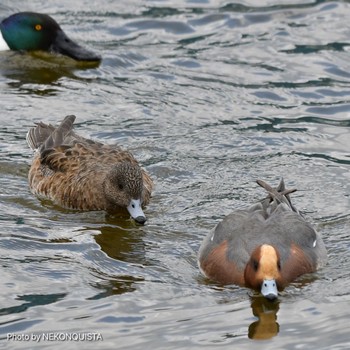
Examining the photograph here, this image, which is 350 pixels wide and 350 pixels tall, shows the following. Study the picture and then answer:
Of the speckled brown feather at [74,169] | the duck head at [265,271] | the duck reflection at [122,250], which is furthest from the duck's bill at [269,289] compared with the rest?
the speckled brown feather at [74,169]

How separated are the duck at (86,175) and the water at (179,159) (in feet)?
0.55

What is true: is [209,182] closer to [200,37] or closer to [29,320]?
[29,320]

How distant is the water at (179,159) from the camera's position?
7.95m

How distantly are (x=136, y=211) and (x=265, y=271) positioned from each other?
1.87 m

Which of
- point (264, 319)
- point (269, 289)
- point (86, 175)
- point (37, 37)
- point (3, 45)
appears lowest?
point (264, 319)

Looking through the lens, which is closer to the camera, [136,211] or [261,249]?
[261,249]

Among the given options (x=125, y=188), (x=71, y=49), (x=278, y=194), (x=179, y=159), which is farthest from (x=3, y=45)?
(x=278, y=194)

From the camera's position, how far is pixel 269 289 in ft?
26.7

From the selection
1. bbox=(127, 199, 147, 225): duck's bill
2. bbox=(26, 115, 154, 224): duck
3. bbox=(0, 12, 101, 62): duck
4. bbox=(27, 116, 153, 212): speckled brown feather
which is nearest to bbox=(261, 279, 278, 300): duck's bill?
bbox=(127, 199, 147, 225): duck's bill

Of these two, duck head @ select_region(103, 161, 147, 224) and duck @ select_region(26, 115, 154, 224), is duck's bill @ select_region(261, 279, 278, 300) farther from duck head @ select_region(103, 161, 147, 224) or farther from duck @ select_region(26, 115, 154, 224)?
duck @ select_region(26, 115, 154, 224)

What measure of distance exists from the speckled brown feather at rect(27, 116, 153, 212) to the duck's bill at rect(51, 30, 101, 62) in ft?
11.2

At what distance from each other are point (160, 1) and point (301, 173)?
6223 millimetres

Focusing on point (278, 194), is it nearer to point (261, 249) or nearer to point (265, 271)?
point (261, 249)

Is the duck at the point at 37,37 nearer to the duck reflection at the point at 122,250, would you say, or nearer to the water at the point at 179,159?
the water at the point at 179,159
